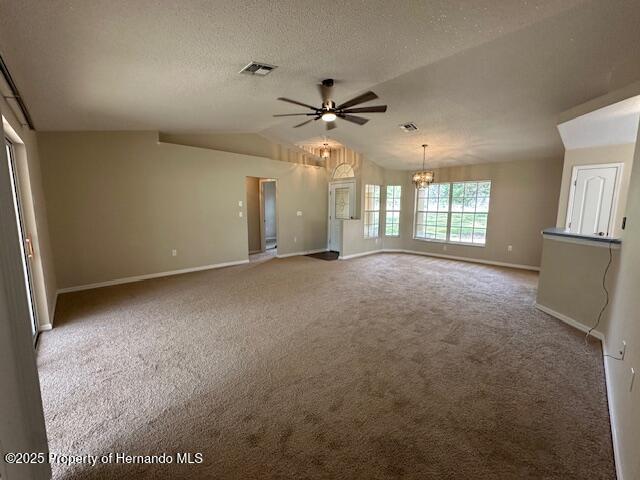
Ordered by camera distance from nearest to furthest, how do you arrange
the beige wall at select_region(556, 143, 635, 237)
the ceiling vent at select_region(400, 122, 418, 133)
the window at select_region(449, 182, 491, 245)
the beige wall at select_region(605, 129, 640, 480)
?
1. the beige wall at select_region(605, 129, 640, 480)
2. the beige wall at select_region(556, 143, 635, 237)
3. the ceiling vent at select_region(400, 122, 418, 133)
4. the window at select_region(449, 182, 491, 245)

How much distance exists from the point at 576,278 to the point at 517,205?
342cm

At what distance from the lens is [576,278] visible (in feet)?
10.6

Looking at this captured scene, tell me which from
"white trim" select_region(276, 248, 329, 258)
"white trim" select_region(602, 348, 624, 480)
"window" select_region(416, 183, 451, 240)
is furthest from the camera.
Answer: "window" select_region(416, 183, 451, 240)

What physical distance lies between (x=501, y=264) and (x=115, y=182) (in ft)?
26.1

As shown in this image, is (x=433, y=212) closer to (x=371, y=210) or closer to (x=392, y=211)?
(x=392, y=211)

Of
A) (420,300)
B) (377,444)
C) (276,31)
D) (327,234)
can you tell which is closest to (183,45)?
(276,31)

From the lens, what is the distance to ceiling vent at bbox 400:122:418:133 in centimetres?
494

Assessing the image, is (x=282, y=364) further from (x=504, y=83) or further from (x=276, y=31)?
(x=504, y=83)

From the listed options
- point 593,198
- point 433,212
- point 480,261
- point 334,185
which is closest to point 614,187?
point 593,198

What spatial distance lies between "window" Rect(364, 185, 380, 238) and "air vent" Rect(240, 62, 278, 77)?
4779mm

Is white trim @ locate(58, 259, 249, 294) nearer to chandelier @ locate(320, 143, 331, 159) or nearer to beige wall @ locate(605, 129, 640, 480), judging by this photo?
chandelier @ locate(320, 143, 331, 159)

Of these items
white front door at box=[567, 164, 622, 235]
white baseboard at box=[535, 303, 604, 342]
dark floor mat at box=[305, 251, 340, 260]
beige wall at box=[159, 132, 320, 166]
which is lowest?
dark floor mat at box=[305, 251, 340, 260]

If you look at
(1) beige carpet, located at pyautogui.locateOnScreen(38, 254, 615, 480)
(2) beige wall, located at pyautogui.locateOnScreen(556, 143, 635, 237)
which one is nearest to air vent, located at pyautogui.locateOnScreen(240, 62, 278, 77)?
(1) beige carpet, located at pyautogui.locateOnScreen(38, 254, 615, 480)

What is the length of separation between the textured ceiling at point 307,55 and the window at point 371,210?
3130 millimetres
